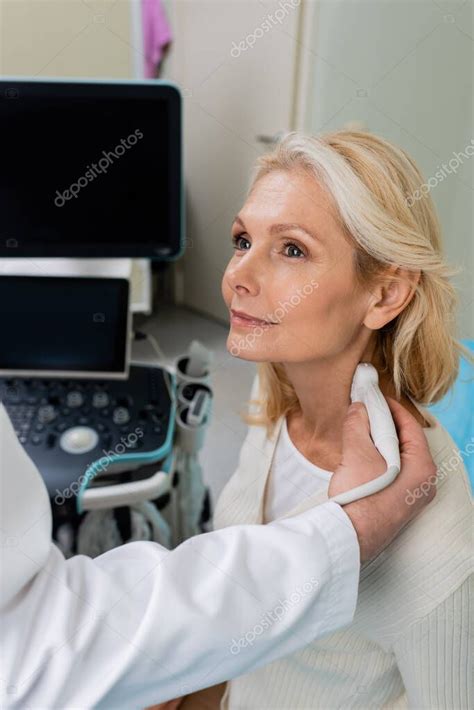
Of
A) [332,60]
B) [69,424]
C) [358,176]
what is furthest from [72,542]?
[332,60]

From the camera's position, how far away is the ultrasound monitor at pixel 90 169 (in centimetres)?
96

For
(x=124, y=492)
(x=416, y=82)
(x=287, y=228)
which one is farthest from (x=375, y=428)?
(x=416, y=82)

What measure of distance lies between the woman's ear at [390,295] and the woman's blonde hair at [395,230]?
11 mm

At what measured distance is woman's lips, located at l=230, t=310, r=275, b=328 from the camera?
79 centimetres

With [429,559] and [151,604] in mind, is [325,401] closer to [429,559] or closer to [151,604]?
[429,559]

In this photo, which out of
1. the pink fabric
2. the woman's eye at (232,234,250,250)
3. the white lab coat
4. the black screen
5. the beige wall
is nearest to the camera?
the white lab coat

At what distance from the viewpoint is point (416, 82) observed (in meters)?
1.47

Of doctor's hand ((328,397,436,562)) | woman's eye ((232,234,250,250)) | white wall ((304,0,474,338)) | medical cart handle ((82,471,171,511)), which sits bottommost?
medical cart handle ((82,471,171,511))

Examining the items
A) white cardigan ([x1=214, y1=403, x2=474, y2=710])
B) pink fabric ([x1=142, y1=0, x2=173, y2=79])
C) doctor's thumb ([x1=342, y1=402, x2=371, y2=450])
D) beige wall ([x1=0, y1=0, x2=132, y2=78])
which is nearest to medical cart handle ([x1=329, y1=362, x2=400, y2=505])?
doctor's thumb ([x1=342, y1=402, x2=371, y2=450])

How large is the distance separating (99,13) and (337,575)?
2039 mm

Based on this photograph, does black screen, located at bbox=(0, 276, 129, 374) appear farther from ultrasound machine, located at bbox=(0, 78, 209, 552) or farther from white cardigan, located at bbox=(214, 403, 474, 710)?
white cardigan, located at bbox=(214, 403, 474, 710)

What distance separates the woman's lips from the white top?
0.98ft

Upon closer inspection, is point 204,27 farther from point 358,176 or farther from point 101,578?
point 101,578

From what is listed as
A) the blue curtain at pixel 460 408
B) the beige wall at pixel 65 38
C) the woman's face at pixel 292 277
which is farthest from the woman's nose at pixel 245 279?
the beige wall at pixel 65 38
